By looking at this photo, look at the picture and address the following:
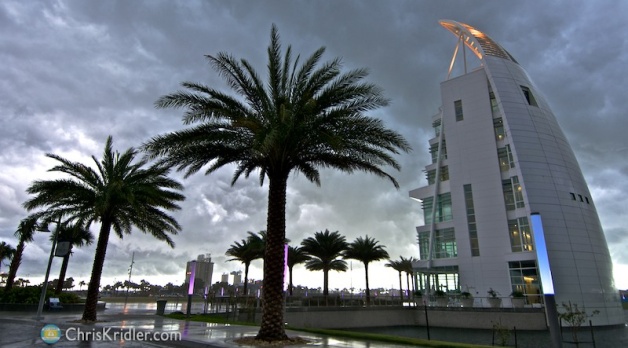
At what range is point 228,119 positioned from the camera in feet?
49.0

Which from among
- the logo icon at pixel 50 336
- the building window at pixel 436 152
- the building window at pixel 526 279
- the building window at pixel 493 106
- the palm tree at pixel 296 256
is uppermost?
the building window at pixel 493 106

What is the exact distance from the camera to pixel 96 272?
70.1 ft

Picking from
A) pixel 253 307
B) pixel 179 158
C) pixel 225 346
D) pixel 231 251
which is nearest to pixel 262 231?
pixel 231 251

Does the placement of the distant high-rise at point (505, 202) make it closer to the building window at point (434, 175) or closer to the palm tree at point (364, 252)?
the building window at point (434, 175)

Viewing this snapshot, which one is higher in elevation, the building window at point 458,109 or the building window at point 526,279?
the building window at point 458,109

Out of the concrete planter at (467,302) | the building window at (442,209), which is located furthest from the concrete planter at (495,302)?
the building window at (442,209)

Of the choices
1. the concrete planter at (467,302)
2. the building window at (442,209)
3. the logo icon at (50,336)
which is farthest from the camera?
the building window at (442,209)

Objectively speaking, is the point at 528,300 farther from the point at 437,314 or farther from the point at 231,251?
the point at 231,251

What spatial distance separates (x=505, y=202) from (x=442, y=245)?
8.59 meters

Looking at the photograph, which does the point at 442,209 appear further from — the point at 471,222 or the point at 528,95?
the point at 528,95

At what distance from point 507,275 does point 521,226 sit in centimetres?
532

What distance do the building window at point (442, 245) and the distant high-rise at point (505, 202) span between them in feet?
0.38

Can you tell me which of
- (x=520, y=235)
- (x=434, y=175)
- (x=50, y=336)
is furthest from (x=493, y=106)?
(x=50, y=336)

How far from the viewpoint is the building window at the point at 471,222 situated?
41156 mm
